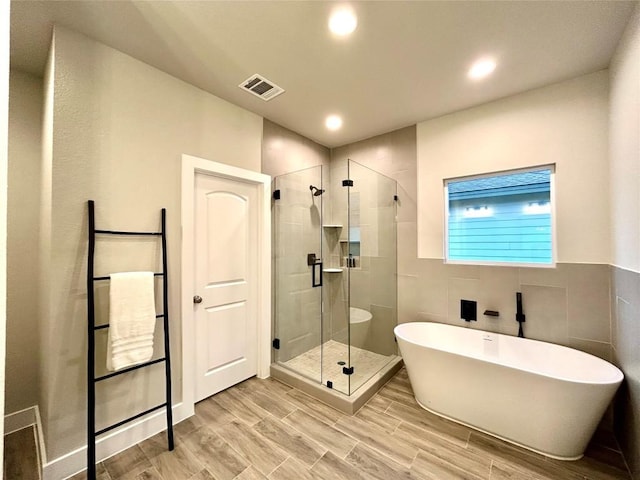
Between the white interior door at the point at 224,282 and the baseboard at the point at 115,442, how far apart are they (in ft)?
0.84

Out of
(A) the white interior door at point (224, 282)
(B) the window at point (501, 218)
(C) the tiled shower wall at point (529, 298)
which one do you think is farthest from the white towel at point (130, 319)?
(B) the window at point (501, 218)

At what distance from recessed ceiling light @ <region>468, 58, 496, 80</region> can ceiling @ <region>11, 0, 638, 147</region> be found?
0.05 meters

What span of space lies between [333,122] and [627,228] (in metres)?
2.53

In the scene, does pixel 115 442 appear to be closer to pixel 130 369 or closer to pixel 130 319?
pixel 130 369

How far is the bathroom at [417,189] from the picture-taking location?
1.62m

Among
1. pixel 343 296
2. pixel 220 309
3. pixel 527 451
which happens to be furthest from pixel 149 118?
pixel 527 451

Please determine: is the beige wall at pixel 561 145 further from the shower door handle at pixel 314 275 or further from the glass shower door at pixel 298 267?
the shower door handle at pixel 314 275

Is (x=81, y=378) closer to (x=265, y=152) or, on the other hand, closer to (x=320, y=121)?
(x=265, y=152)

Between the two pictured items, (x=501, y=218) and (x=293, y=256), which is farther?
(x=293, y=256)

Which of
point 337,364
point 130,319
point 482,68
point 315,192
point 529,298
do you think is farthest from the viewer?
point 315,192

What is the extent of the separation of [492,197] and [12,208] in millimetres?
4163

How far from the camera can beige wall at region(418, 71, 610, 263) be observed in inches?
81.6

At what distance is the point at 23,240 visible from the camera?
2.07 meters

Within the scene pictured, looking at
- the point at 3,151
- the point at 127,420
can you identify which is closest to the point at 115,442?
the point at 127,420
